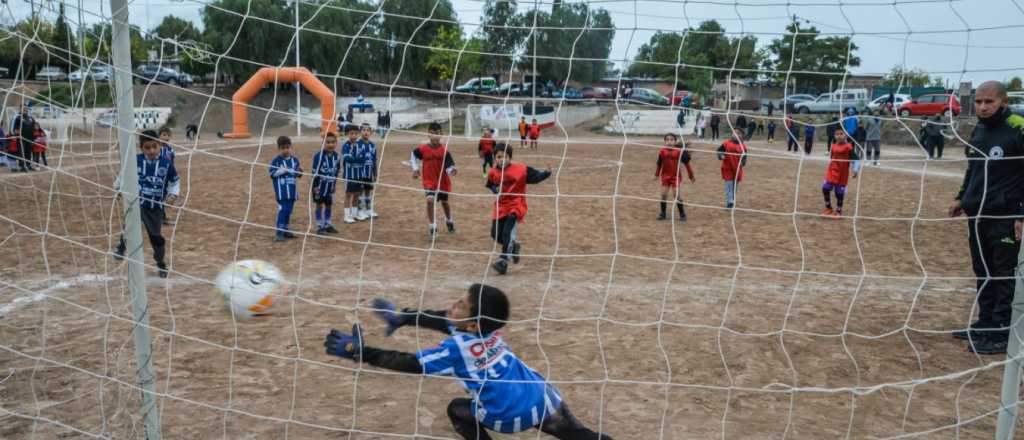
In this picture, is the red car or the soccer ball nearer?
the soccer ball

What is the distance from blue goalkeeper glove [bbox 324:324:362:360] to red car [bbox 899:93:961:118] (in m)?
3.95

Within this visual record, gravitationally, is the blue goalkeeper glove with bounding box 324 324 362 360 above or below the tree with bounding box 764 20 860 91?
below

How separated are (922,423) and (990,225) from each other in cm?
182

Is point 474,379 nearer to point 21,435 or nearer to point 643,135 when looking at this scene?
point 21,435

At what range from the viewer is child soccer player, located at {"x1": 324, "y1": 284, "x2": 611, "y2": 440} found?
10.0ft

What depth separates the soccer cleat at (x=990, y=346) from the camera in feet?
16.5

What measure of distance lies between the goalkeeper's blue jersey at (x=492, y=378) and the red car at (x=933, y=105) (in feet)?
11.0

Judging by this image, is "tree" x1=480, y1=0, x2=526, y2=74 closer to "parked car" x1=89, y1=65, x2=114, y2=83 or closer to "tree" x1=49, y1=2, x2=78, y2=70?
"parked car" x1=89, y1=65, x2=114, y2=83

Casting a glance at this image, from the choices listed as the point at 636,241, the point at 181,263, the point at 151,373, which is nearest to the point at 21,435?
the point at 151,373

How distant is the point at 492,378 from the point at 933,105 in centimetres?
1433

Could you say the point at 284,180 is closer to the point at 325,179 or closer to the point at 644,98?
the point at 325,179

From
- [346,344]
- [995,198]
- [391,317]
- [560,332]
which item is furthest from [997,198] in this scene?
[346,344]

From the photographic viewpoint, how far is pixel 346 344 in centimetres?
286

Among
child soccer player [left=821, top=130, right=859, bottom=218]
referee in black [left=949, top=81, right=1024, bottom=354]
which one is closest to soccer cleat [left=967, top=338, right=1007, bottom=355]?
referee in black [left=949, top=81, right=1024, bottom=354]
